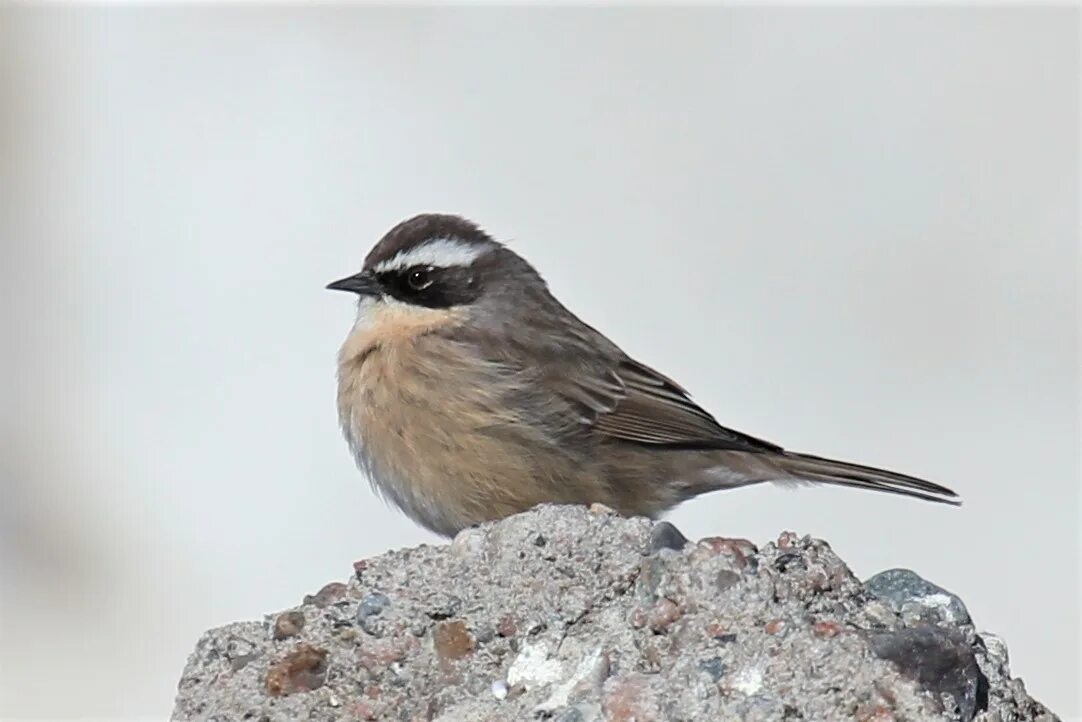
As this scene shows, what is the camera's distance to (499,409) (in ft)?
21.5

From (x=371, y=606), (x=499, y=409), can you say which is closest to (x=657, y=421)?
(x=499, y=409)

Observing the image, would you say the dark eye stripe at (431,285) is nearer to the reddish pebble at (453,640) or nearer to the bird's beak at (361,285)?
the bird's beak at (361,285)

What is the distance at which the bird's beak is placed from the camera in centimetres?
671

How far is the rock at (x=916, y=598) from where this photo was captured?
4082mm

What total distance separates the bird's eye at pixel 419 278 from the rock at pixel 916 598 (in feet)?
9.38

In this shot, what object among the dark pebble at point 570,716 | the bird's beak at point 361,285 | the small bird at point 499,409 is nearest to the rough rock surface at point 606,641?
the dark pebble at point 570,716

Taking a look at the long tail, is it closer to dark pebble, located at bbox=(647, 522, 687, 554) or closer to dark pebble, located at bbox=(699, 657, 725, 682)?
dark pebble, located at bbox=(647, 522, 687, 554)

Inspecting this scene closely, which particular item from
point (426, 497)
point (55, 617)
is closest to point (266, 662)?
point (426, 497)

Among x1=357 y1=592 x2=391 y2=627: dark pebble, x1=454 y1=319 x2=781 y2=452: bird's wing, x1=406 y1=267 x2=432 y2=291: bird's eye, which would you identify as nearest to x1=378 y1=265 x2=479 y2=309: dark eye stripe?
x1=406 y1=267 x2=432 y2=291: bird's eye

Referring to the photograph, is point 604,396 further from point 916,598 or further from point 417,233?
point 916,598

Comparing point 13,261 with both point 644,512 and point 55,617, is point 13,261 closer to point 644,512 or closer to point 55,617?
point 55,617

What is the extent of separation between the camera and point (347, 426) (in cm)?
649

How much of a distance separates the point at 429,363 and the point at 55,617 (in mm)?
3315

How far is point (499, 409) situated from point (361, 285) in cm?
65
